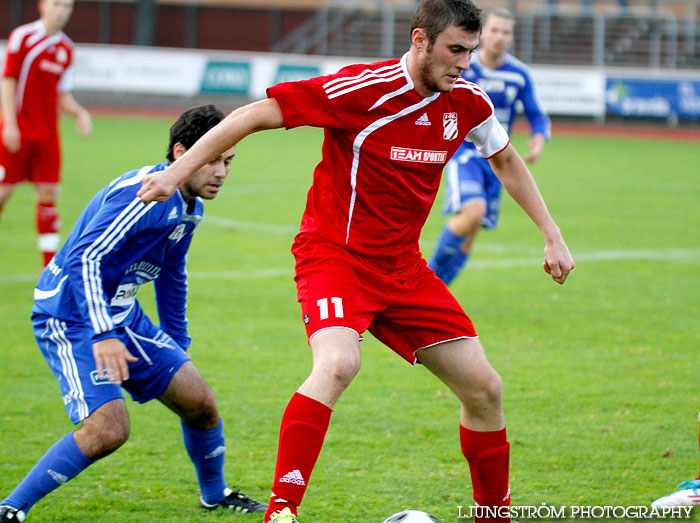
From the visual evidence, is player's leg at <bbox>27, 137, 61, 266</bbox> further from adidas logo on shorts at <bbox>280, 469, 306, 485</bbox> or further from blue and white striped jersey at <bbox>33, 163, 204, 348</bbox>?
adidas logo on shorts at <bbox>280, 469, 306, 485</bbox>

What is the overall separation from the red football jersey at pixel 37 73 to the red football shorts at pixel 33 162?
0.09 metres

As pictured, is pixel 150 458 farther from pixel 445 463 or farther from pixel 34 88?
pixel 34 88

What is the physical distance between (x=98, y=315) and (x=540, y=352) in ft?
13.1

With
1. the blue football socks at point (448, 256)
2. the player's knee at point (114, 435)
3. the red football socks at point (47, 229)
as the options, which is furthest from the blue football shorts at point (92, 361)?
the red football socks at point (47, 229)

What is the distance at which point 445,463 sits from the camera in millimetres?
4805

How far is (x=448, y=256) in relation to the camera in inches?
312

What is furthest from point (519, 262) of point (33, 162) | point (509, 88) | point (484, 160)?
point (33, 162)

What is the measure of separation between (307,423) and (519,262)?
6.97m

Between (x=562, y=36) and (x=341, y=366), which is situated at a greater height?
(x=562, y=36)

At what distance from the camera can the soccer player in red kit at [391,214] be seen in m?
3.47

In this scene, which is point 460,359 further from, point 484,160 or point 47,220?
point 47,220

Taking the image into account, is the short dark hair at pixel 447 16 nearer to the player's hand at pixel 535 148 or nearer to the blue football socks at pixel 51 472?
the blue football socks at pixel 51 472

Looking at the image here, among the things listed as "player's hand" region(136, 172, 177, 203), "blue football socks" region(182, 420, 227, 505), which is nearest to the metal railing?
"blue football socks" region(182, 420, 227, 505)

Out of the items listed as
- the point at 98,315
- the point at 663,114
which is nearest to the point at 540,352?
the point at 98,315
